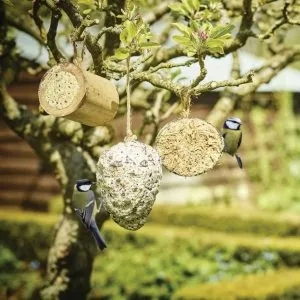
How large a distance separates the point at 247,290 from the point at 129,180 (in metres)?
3.80

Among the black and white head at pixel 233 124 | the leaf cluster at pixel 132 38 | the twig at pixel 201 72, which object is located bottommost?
the black and white head at pixel 233 124

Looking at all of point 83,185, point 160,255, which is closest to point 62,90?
point 83,185

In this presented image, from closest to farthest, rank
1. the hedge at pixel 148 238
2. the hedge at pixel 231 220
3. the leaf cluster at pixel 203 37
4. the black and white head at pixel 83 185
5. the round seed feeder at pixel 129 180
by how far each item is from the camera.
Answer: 1. the round seed feeder at pixel 129 180
2. the leaf cluster at pixel 203 37
3. the black and white head at pixel 83 185
4. the hedge at pixel 148 238
5. the hedge at pixel 231 220

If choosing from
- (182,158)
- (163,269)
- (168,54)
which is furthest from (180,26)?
(163,269)

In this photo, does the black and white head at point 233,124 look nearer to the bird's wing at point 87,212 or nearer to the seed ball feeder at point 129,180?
the seed ball feeder at point 129,180

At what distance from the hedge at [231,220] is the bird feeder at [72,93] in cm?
752

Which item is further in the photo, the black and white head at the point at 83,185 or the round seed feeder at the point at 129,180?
the black and white head at the point at 83,185

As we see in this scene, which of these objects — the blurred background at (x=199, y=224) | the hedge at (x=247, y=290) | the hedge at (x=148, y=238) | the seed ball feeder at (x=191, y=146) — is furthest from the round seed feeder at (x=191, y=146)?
the hedge at (x=148, y=238)

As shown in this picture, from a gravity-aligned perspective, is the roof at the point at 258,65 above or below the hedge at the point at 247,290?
above

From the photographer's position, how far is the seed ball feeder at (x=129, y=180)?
7.13 ft

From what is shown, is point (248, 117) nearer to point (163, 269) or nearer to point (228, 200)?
point (228, 200)

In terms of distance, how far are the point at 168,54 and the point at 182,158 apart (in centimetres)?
136

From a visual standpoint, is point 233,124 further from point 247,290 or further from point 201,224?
point 201,224

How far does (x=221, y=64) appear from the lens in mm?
12891
